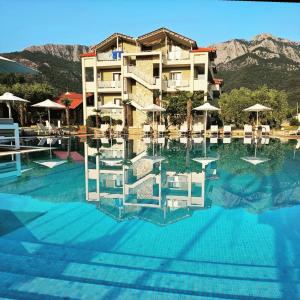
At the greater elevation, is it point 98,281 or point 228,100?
point 228,100

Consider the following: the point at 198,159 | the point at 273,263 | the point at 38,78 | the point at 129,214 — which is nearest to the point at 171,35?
the point at 198,159

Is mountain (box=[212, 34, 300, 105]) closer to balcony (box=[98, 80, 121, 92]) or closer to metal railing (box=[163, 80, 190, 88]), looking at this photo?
metal railing (box=[163, 80, 190, 88])

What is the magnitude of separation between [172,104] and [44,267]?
20755mm

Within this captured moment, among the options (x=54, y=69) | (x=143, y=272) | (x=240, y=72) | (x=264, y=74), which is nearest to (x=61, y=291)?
(x=143, y=272)

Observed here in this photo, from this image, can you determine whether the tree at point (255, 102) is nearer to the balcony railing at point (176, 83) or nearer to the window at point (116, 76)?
the balcony railing at point (176, 83)

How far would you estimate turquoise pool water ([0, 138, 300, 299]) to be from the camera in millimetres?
3059

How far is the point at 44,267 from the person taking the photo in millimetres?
3426

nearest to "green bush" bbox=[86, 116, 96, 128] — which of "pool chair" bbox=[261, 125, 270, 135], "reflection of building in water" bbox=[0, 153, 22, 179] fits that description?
"pool chair" bbox=[261, 125, 270, 135]

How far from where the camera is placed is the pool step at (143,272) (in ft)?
9.87

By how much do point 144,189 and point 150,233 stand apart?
258 cm

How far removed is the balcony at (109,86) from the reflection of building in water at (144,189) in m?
16.7

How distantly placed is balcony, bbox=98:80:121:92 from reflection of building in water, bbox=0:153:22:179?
16095 mm

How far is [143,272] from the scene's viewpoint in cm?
335

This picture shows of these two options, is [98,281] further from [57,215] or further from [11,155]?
[11,155]
